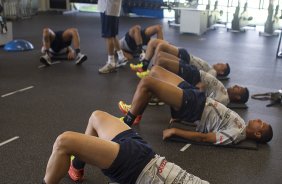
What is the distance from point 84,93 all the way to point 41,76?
84cm

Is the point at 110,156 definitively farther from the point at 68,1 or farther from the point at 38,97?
the point at 68,1

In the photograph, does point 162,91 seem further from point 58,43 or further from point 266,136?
point 58,43

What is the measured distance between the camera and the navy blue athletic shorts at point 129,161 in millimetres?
1728

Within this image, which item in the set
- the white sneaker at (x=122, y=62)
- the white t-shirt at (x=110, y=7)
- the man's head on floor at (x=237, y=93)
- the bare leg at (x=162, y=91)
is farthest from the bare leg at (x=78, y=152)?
the white sneaker at (x=122, y=62)

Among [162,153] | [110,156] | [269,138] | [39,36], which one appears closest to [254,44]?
[39,36]

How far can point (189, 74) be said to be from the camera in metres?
3.42

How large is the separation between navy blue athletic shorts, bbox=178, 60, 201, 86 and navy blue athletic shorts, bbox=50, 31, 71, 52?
2.22 m

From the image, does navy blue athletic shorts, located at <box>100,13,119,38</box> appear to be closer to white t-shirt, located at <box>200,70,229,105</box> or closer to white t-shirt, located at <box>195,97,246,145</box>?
white t-shirt, located at <box>200,70,229,105</box>

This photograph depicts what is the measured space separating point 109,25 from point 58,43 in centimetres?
Result: 95

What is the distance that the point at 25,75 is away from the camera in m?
4.44

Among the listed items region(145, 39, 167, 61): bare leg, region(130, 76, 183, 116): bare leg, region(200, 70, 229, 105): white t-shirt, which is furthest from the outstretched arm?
region(145, 39, 167, 61): bare leg

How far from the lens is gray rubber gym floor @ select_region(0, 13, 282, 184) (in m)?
2.47

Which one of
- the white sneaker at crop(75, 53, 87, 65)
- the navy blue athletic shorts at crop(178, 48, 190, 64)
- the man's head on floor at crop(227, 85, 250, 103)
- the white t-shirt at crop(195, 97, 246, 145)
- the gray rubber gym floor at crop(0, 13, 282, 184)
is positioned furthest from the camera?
the white sneaker at crop(75, 53, 87, 65)

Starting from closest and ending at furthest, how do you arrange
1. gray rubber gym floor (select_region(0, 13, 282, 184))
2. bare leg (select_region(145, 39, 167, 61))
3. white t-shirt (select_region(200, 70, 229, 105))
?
gray rubber gym floor (select_region(0, 13, 282, 184)) → white t-shirt (select_region(200, 70, 229, 105)) → bare leg (select_region(145, 39, 167, 61))
